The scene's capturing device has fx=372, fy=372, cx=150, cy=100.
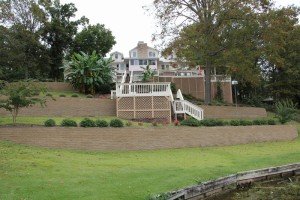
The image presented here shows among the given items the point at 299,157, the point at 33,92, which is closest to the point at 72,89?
the point at 33,92

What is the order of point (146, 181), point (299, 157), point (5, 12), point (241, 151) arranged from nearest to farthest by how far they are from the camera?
point (146, 181), point (299, 157), point (241, 151), point (5, 12)

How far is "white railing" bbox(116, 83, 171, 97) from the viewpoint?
21672 millimetres

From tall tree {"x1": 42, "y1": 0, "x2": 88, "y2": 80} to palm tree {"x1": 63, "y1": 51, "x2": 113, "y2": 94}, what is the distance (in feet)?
51.1

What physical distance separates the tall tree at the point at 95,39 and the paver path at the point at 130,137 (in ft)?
102

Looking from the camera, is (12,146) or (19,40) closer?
(12,146)

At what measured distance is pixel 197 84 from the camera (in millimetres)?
35375

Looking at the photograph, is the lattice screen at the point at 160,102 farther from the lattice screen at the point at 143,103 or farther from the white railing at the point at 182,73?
the white railing at the point at 182,73

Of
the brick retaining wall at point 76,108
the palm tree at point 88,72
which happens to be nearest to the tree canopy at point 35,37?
the palm tree at point 88,72

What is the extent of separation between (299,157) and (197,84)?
20.8 metres

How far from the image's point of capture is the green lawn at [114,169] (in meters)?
8.55

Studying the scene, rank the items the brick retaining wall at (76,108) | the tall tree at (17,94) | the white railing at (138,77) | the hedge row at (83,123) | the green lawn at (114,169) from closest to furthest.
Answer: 1. the green lawn at (114,169)
2. the tall tree at (17,94)
3. the hedge row at (83,123)
4. the brick retaining wall at (76,108)
5. the white railing at (138,77)

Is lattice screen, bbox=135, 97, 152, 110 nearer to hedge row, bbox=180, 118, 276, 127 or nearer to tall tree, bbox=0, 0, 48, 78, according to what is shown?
hedge row, bbox=180, 118, 276, 127

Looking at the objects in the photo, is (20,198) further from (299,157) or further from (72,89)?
(72,89)

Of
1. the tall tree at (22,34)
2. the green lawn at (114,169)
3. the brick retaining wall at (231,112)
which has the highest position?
the tall tree at (22,34)
